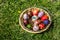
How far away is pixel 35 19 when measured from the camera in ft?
15.6

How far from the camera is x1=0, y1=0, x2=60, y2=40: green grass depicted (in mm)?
4703

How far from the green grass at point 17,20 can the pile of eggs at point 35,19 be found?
5.9 inches

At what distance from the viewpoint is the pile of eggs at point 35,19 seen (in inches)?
184

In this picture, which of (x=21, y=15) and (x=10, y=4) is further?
(x=10, y=4)

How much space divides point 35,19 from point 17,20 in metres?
0.43

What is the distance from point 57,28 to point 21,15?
2.62ft

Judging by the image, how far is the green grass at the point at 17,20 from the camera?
4703 millimetres

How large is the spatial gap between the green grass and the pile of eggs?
5.9 inches

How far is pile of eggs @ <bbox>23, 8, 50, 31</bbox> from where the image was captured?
468 centimetres

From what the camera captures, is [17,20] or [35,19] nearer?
[35,19]

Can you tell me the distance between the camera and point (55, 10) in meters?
5.00

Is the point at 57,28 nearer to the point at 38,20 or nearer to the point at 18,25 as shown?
the point at 38,20

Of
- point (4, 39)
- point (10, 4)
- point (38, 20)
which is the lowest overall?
point (4, 39)

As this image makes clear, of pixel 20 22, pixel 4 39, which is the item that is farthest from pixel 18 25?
pixel 4 39
